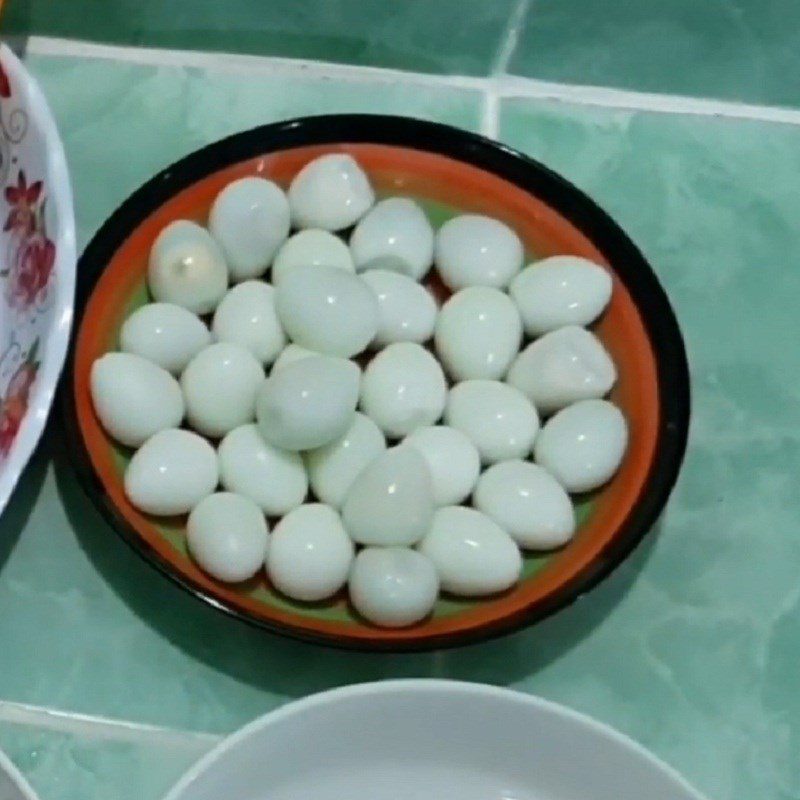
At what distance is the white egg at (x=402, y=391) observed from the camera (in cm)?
56

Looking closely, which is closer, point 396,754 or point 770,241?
point 396,754

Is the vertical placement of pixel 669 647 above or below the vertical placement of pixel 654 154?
below

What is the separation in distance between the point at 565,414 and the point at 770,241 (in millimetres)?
174

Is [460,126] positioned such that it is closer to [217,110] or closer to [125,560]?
[217,110]

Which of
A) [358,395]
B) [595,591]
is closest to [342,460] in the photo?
[358,395]

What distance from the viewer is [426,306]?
583 millimetres

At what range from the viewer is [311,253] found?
1.92ft

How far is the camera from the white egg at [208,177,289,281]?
0.58 m

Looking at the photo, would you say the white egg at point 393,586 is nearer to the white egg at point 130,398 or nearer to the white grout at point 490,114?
the white egg at point 130,398

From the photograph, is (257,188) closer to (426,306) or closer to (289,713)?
(426,306)

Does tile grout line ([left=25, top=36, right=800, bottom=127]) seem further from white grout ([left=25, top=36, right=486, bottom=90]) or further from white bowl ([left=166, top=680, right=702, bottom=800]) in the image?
white bowl ([left=166, top=680, right=702, bottom=800])

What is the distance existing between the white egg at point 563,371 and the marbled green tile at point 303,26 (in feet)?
0.54

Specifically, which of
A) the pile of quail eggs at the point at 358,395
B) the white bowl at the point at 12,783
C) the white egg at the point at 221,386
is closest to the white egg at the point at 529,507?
the pile of quail eggs at the point at 358,395

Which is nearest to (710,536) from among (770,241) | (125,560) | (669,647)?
(669,647)
